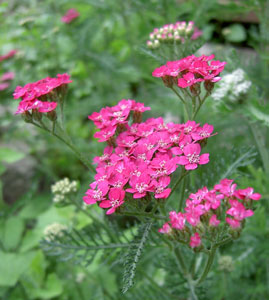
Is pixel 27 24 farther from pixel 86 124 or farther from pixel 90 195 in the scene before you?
pixel 90 195

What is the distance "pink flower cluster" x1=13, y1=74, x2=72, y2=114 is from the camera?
5.15 feet

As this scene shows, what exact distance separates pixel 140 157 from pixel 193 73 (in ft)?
1.25

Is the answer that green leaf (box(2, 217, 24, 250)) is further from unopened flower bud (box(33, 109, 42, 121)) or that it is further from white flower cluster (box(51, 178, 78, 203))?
unopened flower bud (box(33, 109, 42, 121))

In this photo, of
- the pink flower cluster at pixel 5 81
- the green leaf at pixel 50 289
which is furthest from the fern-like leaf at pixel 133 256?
the pink flower cluster at pixel 5 81

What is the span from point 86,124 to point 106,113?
2946 mm

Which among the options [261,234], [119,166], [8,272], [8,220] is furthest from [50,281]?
[119,166]

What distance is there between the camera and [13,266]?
2633 millimetres

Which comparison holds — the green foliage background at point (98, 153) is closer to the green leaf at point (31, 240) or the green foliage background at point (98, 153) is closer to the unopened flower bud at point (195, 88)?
the green leaf at point (31, 240)

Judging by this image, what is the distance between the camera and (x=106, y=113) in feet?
5.32

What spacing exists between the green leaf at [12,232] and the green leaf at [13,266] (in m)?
0.11

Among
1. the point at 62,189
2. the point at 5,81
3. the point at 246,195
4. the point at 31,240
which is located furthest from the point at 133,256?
the point at 5,81

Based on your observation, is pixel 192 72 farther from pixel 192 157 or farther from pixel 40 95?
pixel 40 95

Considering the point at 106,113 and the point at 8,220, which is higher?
the point at 106,113

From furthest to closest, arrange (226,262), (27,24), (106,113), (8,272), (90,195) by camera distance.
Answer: (27,24)
(8,272)
(226,262)
(106,113)
(90,195)
